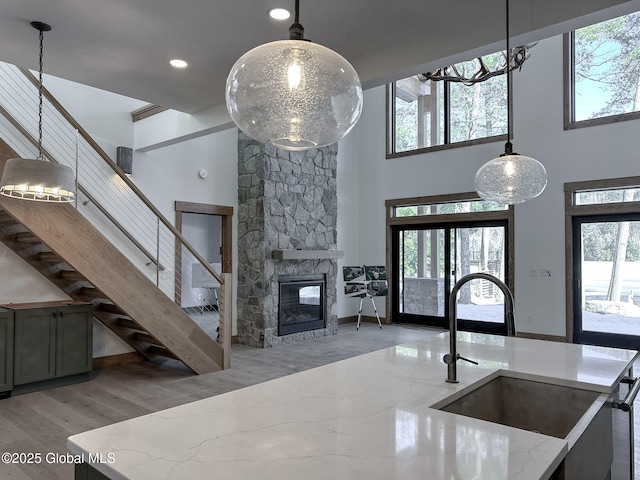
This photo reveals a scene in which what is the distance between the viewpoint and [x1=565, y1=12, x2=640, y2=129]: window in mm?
6297

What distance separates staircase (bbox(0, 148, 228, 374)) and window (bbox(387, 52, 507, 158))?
17.7 feet

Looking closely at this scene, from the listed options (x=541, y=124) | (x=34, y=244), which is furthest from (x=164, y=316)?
(x=541, y=124)

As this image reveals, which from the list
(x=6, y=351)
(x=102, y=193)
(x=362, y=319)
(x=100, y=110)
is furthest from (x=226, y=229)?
(x=362, y=319)

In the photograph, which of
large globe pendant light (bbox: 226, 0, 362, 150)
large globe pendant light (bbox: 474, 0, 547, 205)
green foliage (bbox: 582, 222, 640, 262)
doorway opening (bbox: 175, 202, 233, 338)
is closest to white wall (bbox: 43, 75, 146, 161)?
doorway opening (bbox: 175, 202, 233, 338)

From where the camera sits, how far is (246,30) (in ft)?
10.7

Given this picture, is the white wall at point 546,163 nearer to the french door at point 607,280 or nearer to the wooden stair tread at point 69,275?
the french door at point 607,280

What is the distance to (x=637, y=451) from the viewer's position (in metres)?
3.17

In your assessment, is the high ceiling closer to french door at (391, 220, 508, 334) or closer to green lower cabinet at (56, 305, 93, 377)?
green lower cabinet at (56, 305, 93, 377)

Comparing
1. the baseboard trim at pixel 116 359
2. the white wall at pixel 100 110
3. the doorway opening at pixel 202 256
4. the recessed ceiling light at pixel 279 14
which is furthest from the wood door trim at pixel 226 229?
the recessed ceiling light at pixel 279 14

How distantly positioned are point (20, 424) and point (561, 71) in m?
7.85

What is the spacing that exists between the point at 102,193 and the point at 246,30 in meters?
3.14

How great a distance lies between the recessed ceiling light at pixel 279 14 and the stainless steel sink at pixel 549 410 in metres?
2.55

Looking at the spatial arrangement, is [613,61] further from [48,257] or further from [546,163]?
[48,257]

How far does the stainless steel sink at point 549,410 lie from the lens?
4.83 feet
